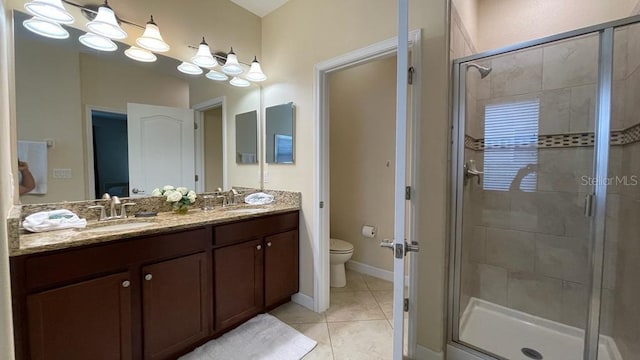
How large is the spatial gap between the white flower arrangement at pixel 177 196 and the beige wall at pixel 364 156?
70.7 inches

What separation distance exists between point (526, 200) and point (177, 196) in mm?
2748

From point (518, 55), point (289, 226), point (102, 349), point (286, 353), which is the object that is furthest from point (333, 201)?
point (102, 349)

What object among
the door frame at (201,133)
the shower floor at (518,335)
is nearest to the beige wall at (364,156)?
the shower floor at (518,335)

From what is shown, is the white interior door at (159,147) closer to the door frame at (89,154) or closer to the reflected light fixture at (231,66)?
the door frame at (89,154)

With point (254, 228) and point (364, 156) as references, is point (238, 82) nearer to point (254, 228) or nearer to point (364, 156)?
point (254, 228)

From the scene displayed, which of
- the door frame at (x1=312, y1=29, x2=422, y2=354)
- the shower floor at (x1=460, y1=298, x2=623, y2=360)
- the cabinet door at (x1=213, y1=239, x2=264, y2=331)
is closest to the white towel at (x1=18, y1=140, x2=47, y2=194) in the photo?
the cabinet door at (x1=213, y1=239, x2=264, y2=331)

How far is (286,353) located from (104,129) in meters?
1.97

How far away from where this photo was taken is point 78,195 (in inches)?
65.9

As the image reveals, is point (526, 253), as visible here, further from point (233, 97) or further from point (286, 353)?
point (233, 97)

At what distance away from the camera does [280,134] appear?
250 cm

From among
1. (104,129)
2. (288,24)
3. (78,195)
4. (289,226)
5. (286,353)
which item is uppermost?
(288,24)

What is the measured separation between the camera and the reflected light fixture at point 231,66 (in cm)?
233

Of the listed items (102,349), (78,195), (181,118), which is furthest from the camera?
(181,118)

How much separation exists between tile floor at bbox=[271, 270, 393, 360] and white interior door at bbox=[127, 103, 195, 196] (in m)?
1.45
